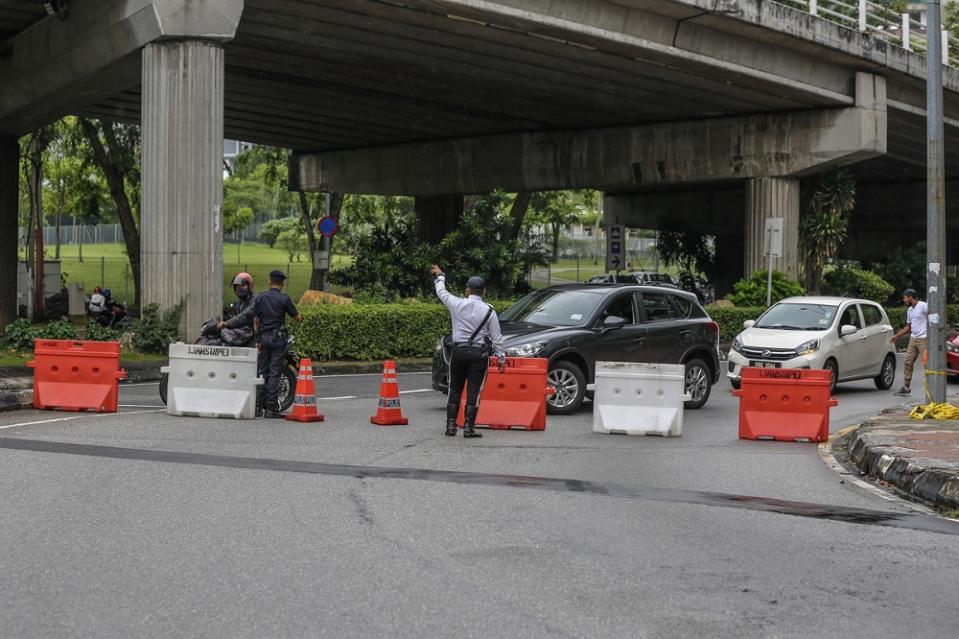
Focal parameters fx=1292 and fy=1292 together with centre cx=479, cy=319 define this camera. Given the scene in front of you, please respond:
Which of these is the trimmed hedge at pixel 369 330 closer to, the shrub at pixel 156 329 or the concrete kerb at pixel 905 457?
the shrub at pixel 156 329

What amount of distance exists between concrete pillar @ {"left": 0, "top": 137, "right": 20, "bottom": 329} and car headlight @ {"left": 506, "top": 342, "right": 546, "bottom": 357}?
20092 mm

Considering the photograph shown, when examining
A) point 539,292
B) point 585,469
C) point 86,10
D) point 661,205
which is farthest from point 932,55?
point 661,205

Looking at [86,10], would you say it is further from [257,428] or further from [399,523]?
[399,523]

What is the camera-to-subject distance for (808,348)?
20.3 m

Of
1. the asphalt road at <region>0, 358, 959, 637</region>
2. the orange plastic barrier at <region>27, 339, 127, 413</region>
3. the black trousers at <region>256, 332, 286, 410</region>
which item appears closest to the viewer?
the asphalt road at <region>0, 358, 959, 637</region>

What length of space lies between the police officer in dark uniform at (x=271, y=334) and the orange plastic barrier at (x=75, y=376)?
1.73 meters

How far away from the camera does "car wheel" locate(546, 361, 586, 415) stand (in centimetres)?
1642

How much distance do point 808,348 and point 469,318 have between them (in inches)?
341

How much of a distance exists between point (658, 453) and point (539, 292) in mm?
5352

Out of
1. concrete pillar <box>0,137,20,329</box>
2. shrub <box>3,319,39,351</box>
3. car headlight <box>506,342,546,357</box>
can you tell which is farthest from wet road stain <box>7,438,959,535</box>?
concrete pillar <box>0,137,20,329</box>

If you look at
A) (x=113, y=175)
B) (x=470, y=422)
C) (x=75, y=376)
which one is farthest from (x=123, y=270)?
(x=470, y=422)

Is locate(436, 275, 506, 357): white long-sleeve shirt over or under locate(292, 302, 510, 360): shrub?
over

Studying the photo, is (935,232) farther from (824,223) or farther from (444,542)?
(824,223)

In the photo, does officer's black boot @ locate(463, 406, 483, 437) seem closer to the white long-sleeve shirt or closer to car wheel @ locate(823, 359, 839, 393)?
the white long-sleeve shirt
